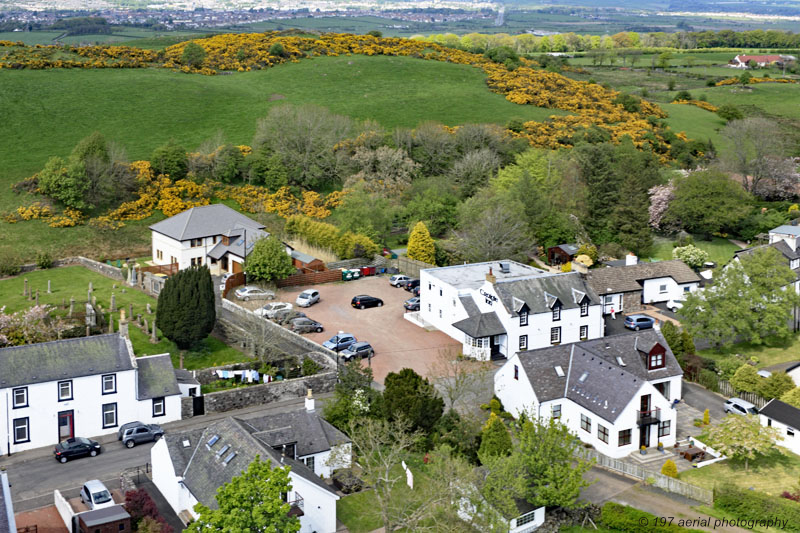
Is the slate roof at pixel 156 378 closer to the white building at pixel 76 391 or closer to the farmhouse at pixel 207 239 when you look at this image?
the white building at pixel 76 391

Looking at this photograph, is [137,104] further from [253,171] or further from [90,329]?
[90,329]

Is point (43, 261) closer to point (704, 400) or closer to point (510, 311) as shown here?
point (510, 311)

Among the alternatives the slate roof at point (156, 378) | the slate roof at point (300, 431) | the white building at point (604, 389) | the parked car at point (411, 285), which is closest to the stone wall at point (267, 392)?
the slate roof at point (156, 378)

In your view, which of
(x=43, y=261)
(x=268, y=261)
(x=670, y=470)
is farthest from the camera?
(x=43, y=261)

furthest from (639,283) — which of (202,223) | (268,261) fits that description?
(202,223)

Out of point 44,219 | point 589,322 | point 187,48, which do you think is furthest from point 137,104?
point 589,322

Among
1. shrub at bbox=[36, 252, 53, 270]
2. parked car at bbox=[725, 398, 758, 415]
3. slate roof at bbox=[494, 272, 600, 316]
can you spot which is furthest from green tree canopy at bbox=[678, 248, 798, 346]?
shrub at bbox=[36, 252, 53, 270]
